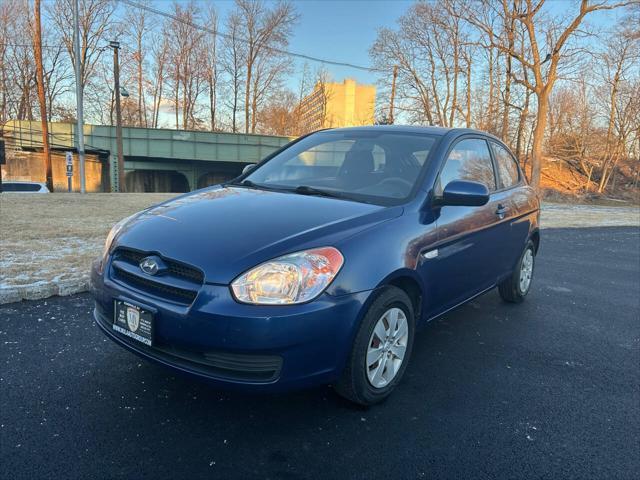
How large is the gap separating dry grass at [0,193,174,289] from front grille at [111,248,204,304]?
8.35 feet

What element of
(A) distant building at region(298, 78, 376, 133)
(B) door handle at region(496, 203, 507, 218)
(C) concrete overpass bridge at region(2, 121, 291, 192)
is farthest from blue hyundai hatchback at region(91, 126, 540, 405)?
(A) distant building at region(298, 78, 376, 133)

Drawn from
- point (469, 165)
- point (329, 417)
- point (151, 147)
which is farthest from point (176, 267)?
point (151, 147)

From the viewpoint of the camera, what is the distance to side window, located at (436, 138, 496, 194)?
3.27 m

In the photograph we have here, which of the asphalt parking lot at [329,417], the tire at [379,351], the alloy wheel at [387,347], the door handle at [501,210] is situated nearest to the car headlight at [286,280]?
the tire at [379,351]

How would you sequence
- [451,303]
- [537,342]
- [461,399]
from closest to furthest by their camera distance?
[461,399]
[451,303]
[537,342]

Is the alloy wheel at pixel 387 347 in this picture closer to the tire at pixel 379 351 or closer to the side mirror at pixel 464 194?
the tire at pixel 379 351

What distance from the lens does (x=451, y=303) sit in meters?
3.26

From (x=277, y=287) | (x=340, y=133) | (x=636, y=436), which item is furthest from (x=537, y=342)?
(x=277, y=287)

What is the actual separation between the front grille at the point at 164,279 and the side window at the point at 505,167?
9.98ft

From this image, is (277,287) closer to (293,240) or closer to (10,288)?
(293,240)

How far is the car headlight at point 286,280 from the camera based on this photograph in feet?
6.86

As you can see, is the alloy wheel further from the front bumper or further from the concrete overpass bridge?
the concrete overpass bridge

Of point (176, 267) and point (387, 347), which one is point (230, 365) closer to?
point (176, 267)

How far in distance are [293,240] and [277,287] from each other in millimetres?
282
